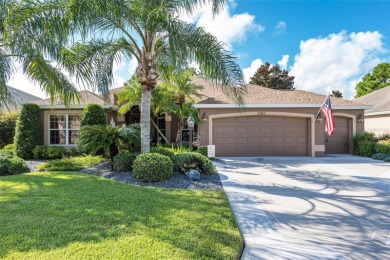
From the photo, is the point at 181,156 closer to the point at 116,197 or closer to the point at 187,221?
the point at 116,197

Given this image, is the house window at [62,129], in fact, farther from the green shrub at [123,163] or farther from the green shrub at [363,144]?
the green shrub at [363,144]

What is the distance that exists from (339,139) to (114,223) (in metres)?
16.0

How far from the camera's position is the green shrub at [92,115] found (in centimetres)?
1292

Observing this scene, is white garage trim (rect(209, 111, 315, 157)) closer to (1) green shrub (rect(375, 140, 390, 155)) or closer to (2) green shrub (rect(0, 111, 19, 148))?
(1) green shrub (rect(375, 140, 390, 155))

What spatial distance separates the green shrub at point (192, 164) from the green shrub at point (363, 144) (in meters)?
11.0

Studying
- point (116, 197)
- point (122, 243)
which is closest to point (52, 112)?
point (116, 197)

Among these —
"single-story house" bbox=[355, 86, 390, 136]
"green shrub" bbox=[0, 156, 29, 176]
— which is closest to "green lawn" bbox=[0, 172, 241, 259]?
"green shrub" bbox=[0, 156, 29, 176]

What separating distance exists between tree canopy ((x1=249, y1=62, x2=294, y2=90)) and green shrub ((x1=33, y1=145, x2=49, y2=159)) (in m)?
26.9

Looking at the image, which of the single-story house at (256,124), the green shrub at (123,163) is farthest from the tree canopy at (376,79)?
the green shrub at (123,163)

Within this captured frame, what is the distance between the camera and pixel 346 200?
19.6 ft

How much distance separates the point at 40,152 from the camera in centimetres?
1321

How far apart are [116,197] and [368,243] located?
5.30 meters

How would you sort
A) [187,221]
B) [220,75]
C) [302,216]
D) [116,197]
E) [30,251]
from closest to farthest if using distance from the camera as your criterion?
[30,251]
[187,221]
[302,216]
[116,197]
[220,75]

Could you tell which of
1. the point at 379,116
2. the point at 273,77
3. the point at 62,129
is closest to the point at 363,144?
the point at 379,116
